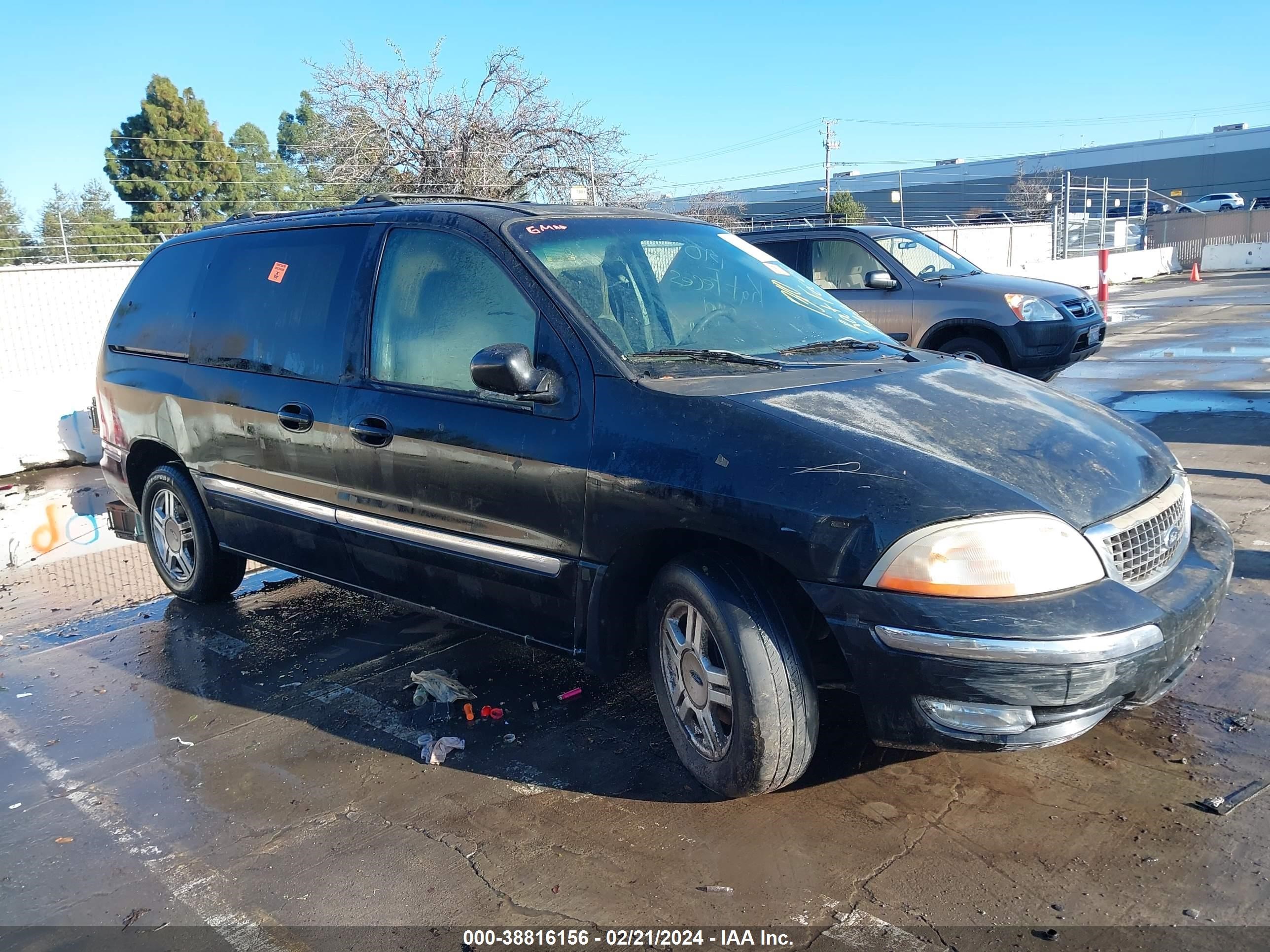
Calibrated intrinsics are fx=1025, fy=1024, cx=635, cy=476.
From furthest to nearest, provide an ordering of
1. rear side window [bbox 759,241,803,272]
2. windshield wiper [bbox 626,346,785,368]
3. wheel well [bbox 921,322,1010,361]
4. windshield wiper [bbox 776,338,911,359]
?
rear side window [bbox 759,241,803,272] → wheel well [bbox 921,322,1010,361] → windshield wiper [bbox 776,338,911,359] → windshield wiper [bbox 626,346,785,368]

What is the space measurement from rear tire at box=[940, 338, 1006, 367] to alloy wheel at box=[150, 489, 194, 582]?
22.8 feet

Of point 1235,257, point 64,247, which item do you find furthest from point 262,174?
point 1235,257

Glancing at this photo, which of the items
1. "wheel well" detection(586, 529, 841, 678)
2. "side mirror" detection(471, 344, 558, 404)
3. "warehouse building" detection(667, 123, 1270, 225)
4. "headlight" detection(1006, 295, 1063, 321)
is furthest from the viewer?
"warehouse building" detection(667, 123, 1270, 225)

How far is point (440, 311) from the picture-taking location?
4.02 meters

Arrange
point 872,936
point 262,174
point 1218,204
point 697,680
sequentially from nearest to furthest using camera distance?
point 872,936
point 697,680
point 262,174
point 1218,204

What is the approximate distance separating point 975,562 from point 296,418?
2937 millimetres

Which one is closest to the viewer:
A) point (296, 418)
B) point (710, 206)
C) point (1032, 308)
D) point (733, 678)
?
point (733, 678)

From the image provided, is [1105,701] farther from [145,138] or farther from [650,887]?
[145,138]

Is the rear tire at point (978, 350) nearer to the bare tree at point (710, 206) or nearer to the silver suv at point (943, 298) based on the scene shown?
the silver suv at point (943, 298)

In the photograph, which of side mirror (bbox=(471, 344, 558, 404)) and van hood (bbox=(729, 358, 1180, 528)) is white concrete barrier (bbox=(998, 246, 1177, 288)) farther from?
side mirror (bbox=(471, 344, 558, 404))

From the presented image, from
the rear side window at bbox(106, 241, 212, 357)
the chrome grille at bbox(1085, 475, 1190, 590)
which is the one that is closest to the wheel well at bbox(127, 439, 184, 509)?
the rear side window at bbox(106, 241, 212, 357)

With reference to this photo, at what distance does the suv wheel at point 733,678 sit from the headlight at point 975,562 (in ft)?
1.32

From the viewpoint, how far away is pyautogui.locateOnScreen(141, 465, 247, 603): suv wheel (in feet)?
17.7

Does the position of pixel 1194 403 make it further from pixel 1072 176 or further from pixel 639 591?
pixel 1072 176
